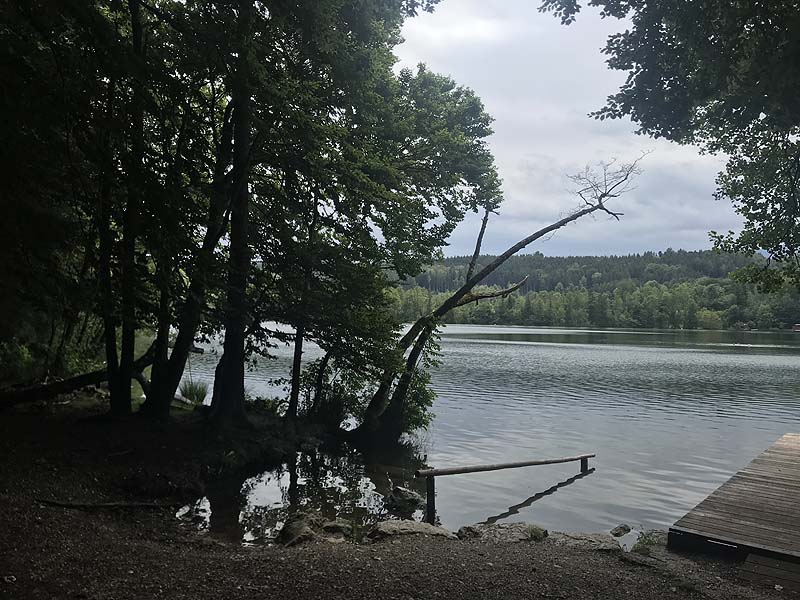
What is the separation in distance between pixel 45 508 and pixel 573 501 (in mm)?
10484

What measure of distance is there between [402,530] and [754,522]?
559 cm

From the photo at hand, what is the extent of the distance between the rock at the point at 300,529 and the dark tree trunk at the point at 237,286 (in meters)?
4.28

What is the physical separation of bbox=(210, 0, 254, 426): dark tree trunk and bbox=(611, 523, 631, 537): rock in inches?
334

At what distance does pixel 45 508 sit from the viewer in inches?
283

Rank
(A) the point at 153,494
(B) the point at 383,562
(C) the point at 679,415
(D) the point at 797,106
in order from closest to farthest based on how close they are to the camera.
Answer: (D) the point at 797,106 < (B) the point at 383,562 < (A) the point at 153,494 < (C) the point at 679,415

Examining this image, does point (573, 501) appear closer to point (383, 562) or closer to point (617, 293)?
point (383, 562)

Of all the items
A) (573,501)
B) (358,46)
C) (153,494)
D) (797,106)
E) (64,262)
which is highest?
(358,46)

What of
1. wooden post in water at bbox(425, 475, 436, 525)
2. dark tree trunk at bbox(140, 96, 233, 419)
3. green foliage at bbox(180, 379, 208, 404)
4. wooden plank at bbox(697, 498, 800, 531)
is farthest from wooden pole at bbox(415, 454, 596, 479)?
green foliage at bbox(180, 379, 208, 404)

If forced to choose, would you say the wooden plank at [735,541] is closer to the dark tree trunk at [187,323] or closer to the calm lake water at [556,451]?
the calm lake water at [556,451]

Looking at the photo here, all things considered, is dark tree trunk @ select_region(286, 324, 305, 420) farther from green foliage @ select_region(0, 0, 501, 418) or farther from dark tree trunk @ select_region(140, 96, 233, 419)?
dark tree trunk @ select_region(140, 96, 233, 419)

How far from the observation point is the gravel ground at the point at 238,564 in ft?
17.4

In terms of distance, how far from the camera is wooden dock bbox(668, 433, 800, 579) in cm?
800

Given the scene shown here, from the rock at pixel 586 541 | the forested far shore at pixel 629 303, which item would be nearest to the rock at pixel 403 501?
the rock at pixel 586 541

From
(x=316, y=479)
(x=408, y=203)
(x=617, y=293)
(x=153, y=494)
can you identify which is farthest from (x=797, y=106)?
(x=617, y=293)
